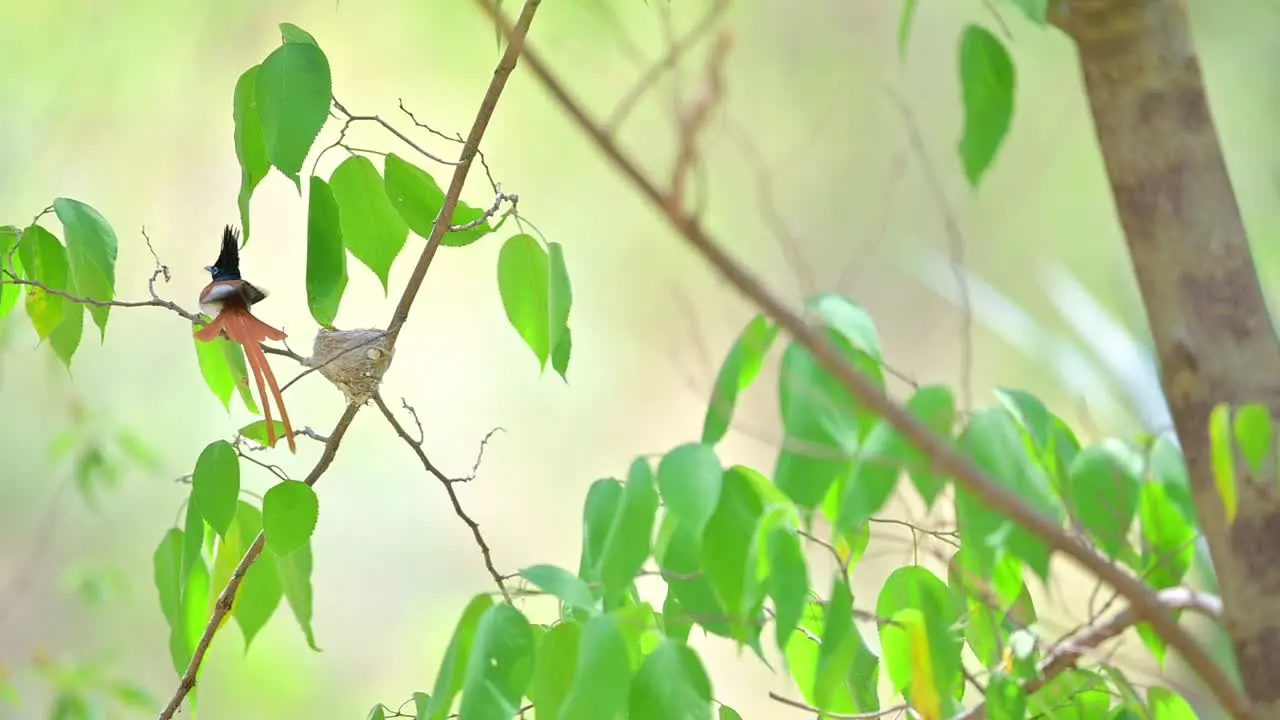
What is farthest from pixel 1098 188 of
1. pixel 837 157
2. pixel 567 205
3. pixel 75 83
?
pixel 75 83

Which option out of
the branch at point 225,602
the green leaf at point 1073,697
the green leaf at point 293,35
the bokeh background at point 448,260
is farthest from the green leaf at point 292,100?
the bokeh background at point 448,260

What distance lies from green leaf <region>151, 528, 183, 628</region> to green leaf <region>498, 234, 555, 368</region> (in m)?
0.26

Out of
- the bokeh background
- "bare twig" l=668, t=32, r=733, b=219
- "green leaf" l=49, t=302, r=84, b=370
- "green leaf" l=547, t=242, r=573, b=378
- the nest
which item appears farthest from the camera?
the bokeh background

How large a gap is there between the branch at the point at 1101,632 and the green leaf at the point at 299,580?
0.41 metres

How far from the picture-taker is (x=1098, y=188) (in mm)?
2412

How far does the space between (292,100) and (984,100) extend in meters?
0.35

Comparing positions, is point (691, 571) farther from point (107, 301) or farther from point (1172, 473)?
point (107, 301)

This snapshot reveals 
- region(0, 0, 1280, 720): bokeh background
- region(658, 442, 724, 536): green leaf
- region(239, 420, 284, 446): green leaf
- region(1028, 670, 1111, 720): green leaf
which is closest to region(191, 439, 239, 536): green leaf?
region(239, 420, 284, 446): green leaf

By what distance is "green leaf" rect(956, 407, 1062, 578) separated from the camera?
416 mm

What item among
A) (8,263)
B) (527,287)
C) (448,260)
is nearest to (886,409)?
(527,287)

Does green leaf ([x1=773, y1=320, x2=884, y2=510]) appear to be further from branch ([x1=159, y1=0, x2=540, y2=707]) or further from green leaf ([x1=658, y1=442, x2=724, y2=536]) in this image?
branch ([x1=159, y1=0, x2=540, y2=707])

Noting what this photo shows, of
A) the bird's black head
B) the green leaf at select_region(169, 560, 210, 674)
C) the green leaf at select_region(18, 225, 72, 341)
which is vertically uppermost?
the bird's black head

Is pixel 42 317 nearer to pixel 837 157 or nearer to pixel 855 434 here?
pixel 855 434

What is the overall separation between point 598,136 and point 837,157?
2.18 metres
